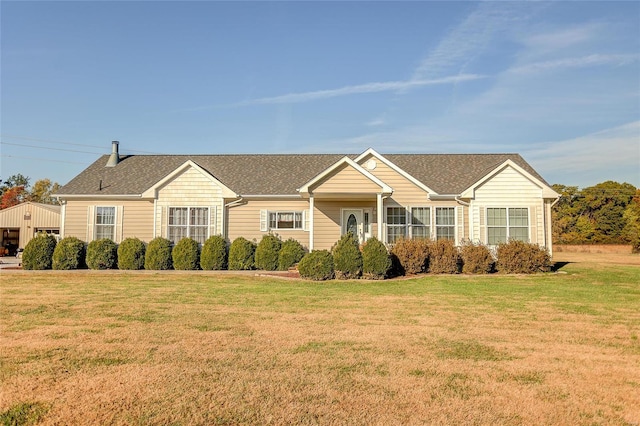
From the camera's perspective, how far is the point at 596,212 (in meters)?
55.2

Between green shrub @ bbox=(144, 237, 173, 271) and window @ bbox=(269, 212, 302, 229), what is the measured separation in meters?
4.55

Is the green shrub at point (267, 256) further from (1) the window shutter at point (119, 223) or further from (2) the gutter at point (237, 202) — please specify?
(1) the window shutter at point (119, 223)

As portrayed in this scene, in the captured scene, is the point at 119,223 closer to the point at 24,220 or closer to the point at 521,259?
the point at 521,259

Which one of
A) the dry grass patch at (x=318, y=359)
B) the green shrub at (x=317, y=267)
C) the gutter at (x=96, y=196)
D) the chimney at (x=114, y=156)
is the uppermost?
the chimney at (x=114, y=156)

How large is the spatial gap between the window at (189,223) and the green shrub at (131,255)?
163 cm

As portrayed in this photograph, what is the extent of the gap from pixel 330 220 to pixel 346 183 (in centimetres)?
280

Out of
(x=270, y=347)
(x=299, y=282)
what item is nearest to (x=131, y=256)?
(x=299, y=282)

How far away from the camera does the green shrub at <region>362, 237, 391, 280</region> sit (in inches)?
583

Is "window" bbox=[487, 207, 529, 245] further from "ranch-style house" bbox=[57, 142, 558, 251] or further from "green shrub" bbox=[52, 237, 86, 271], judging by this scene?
"green shrub" bbox=[52, 237, 86, 271]

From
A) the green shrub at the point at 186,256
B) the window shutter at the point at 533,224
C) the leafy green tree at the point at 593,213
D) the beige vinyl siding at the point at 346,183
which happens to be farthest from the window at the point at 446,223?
the leafy green tree at the point at 593,213

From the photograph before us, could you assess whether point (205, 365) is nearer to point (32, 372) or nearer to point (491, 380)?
point (32, 372)

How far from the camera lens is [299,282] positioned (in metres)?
14.2

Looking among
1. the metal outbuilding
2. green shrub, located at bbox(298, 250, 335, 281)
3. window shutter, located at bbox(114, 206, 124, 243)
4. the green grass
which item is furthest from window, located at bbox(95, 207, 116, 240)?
the metal outbuilding

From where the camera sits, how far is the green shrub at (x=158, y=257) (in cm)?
1814
